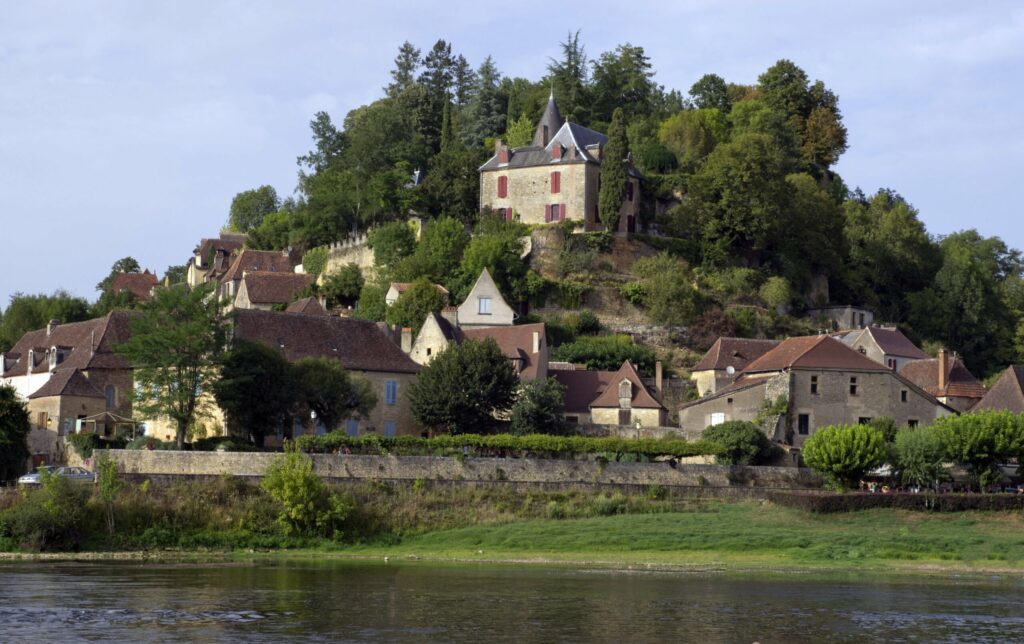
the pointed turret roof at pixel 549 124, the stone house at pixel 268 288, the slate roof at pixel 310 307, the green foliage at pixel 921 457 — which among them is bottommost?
the green foliage at pixel 921 457

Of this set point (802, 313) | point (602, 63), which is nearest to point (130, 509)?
point (802, 313)

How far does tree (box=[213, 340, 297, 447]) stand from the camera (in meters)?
57.5

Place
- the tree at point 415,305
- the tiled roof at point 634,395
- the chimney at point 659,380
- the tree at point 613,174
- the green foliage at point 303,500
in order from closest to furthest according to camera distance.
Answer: the green foliage at point 303,500 < the tiled roof at point 634,395 < the chimney at point 659,380 < the tree at point 415,305 < the tree at point 613,174

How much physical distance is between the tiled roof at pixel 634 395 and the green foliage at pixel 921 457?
1411cm

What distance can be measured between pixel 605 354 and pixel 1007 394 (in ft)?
66.3

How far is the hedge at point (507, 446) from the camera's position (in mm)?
57531

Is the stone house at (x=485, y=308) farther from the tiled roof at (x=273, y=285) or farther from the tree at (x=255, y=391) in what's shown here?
the tree at (x=255, y=391)

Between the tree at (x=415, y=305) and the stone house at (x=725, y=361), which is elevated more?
the tree at (x=415, y=305)

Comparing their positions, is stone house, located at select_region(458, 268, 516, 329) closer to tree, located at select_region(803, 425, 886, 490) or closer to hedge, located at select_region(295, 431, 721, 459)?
hedge, located at select_region(295, 431, 721, 459)

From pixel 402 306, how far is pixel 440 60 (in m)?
43.8

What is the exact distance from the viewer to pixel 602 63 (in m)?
109

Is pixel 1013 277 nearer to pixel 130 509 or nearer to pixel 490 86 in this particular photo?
pixel 490 86

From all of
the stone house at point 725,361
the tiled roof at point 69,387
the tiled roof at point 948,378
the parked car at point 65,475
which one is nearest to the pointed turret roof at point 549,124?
the stone house at point 725,361

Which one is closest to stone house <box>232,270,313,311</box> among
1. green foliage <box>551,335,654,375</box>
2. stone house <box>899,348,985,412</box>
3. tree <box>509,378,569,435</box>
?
green foliage <box>551,335,654,375</box>
